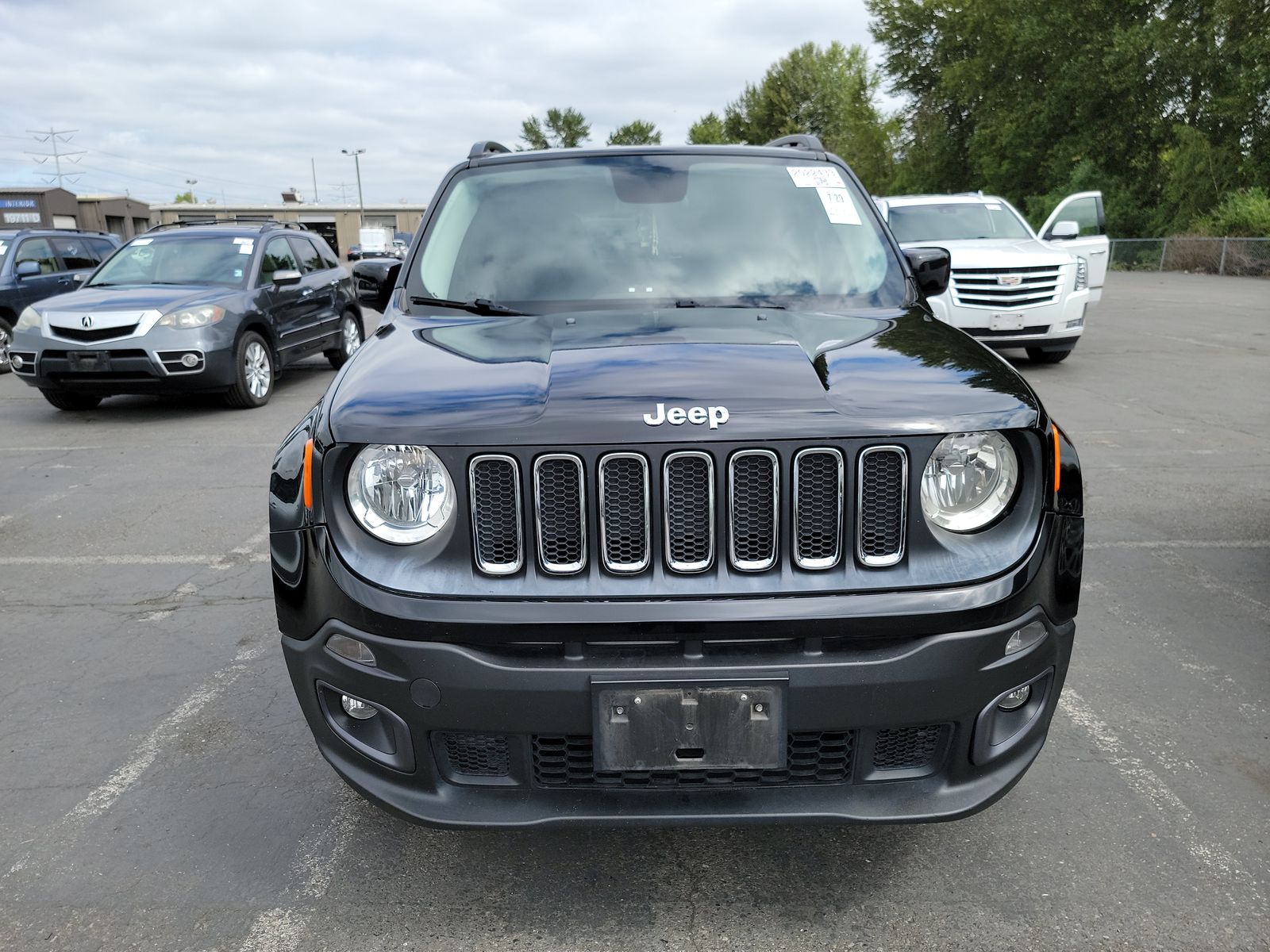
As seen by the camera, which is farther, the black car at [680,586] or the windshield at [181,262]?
the windshield at [181,262]

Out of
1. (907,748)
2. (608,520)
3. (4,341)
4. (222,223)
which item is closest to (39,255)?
(4,341)

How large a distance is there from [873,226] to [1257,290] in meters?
24.1

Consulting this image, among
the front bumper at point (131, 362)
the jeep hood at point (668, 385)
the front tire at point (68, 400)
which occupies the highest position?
the jeep hood at point (668, 385)

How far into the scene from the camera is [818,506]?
2.11m

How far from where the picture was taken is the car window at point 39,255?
42.5 feet

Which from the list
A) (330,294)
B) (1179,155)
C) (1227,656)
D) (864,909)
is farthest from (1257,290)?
(864,909)

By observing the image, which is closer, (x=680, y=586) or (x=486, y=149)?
(x=680, y=586)

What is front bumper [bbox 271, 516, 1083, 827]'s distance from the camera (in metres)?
2.04

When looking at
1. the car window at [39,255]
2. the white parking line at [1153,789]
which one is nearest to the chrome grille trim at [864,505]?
the white parking line at [1153,789]

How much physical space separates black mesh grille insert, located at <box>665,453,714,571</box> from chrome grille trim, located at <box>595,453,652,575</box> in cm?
4

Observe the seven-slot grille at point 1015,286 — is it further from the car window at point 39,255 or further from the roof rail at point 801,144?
the car window at point 39,255

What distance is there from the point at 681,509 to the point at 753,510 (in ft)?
0.49

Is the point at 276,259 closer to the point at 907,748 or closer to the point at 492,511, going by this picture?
the point at 492,511

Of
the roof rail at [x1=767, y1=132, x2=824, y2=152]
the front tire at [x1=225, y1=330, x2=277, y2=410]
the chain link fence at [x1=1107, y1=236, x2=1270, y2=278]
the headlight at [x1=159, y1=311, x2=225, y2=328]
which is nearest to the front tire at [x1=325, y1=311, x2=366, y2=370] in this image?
the front tire at [x1=225, y1=330, x2=277, y2=410]
